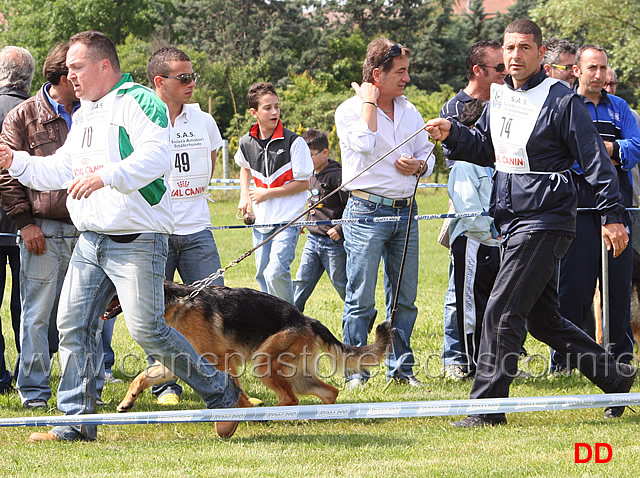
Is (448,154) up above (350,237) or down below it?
above

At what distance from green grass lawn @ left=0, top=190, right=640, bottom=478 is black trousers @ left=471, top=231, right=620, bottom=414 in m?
0.31

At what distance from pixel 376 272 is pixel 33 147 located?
2472mm

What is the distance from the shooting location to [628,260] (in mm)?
6016

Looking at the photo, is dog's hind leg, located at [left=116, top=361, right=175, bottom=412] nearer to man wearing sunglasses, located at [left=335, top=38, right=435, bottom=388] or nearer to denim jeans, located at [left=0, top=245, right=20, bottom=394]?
denim jeans, located at [left=0, top=245, right=20, bottom=394]

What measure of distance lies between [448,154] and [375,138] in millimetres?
935

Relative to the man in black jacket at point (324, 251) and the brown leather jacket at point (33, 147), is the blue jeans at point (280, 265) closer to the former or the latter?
the man in black jacket at point (324, 251)

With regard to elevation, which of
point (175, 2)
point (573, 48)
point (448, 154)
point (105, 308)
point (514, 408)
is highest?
point (175, 2)

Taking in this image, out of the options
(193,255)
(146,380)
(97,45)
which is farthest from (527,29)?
(146,380)

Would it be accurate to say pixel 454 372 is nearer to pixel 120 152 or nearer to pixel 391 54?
pixel 391 54

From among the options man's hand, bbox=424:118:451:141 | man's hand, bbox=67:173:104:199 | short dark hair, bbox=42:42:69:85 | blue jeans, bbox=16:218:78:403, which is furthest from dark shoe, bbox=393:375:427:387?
short dark hair, bbox=42:42:69:85

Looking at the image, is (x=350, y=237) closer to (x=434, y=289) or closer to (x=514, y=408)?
(x=514, y=408)

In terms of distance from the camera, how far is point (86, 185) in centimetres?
382

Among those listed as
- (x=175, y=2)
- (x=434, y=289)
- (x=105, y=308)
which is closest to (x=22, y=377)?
(x=105, y=308)

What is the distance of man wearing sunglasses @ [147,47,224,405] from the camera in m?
→ 5.64
